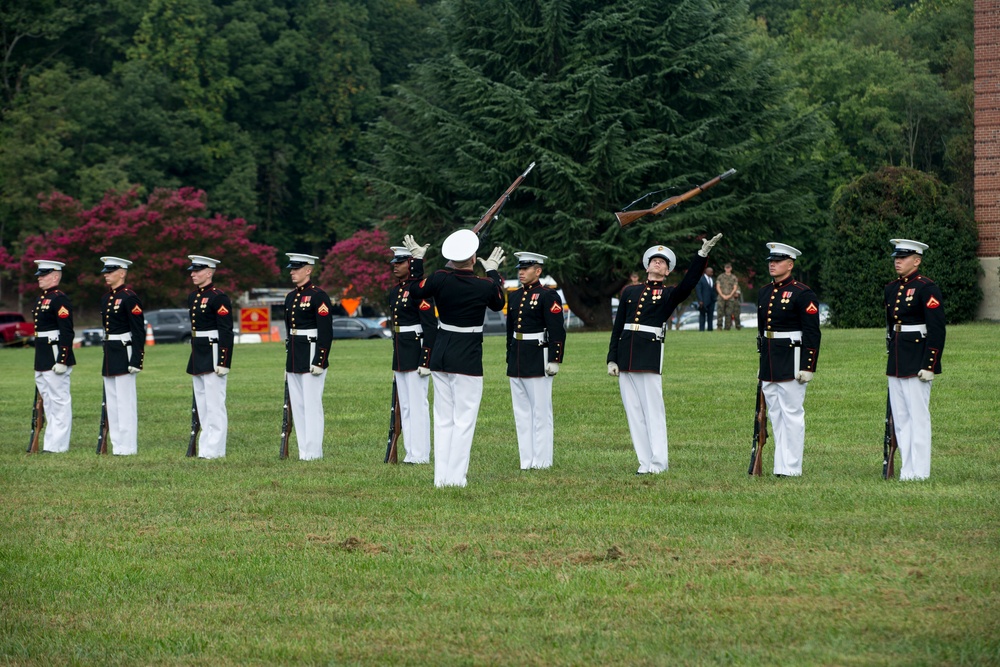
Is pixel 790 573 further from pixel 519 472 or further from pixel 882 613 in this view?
pixel 519 472

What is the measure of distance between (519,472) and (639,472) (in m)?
1.18

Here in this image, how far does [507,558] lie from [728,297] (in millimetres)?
30576

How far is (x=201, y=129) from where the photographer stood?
71.8 m

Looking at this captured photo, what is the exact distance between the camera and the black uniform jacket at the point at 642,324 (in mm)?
13531

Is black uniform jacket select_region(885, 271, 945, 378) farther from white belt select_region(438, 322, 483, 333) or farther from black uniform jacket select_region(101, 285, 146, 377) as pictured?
black uniform jacket select_region(101, 285, 146, 377)

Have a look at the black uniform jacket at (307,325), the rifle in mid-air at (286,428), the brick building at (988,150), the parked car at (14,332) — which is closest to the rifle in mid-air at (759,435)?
the black uniform jacket at (307,325)

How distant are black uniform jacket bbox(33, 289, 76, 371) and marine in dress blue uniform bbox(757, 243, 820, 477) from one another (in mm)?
8334

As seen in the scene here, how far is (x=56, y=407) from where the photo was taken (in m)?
17.1

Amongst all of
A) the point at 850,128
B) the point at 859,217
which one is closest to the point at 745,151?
the point at 859,217

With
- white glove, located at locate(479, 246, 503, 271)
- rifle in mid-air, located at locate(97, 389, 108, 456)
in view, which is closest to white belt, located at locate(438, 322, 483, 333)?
white glove, located at locate(479, 246, 503, 271)

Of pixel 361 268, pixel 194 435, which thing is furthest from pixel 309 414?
pixel 361 268

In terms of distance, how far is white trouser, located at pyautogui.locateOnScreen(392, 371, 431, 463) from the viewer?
15195mm

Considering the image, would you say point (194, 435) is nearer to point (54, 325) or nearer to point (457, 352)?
point (54, 325)

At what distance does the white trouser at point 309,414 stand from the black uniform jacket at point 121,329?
2.02 meters
